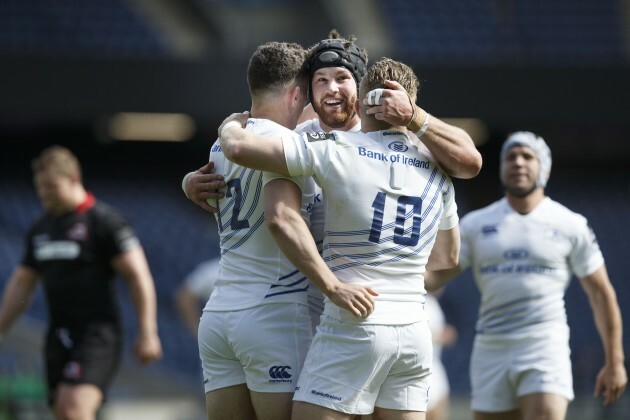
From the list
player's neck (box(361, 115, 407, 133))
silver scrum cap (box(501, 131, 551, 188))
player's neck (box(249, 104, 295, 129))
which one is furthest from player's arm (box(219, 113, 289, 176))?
silver scrum cap (box(501, 131, 551, 188))

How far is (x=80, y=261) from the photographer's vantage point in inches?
281

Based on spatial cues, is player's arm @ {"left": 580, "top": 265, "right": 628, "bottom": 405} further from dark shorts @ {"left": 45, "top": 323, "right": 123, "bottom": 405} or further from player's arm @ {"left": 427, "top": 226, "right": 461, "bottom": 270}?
dark shorts @ {"left": 45, "top": 323, "right": 123, "bottom": 405}

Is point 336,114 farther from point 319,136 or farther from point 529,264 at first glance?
point 529,264

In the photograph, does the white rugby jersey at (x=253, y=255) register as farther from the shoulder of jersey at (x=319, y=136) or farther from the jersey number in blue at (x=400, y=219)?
the jersey number in blue at (x=400, y=219)

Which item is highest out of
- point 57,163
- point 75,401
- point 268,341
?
point 57,163

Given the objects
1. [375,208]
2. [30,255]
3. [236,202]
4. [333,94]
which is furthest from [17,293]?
[375,208]

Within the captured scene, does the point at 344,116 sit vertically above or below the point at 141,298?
above

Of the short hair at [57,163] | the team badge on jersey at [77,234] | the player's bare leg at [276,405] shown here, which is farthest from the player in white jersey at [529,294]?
the short hair at [57,163]

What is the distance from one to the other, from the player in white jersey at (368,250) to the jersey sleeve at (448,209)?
0.30ft

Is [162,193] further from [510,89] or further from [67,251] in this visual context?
[67,251]

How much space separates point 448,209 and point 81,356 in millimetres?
3554

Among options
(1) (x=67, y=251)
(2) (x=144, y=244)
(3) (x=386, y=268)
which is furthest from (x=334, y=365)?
(2) (x=144, y=244)

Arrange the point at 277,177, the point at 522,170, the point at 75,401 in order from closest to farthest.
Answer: the point at 277,177, the point at 522,170, the point at 75,401

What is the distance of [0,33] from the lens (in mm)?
17625
